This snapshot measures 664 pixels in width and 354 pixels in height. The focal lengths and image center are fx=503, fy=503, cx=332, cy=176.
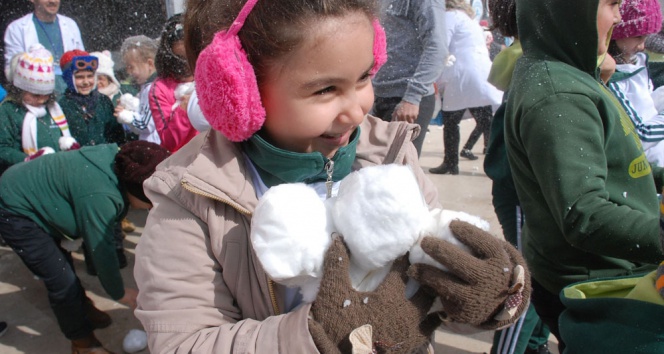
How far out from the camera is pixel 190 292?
1.07 meters

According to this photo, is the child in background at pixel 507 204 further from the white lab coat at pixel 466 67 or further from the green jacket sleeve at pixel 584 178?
the white lab coat at pixel 466 67

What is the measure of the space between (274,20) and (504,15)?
5.35ft

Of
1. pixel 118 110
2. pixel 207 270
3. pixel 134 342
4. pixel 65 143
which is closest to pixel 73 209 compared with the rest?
pixel 134 342

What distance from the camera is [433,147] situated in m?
6.57

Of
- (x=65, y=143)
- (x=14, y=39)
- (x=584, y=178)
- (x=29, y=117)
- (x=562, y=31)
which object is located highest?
(x=562, y=31)

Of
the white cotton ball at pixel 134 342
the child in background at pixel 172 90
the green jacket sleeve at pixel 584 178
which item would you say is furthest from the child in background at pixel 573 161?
the child in background at pixel 172 90

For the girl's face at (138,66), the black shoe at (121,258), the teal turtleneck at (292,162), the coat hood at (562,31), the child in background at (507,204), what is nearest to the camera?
the teal turtleneck at (292,162)

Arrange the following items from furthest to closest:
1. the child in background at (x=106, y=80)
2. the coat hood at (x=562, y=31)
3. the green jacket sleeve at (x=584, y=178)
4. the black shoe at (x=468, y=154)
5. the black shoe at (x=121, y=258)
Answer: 1. the black shoe at (x=468, y=154)
2. the child in background at (x=106, y=80)
3. the black shoe at (x=121, y=258)
4. the coat hood at (x=562, y=31)
5. the green jacket sleeve at (x=584, y=178)

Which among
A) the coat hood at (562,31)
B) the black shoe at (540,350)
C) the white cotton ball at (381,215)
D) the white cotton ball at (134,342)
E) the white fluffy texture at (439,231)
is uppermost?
the coat hood at (562,31)

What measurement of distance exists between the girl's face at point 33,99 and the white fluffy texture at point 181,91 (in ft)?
3.34

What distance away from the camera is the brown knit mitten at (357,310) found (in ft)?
3.20

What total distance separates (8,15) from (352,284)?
973 centimetres

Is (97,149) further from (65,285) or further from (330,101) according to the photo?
(330,101)

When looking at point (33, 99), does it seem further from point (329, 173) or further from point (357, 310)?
point (357, 310)
